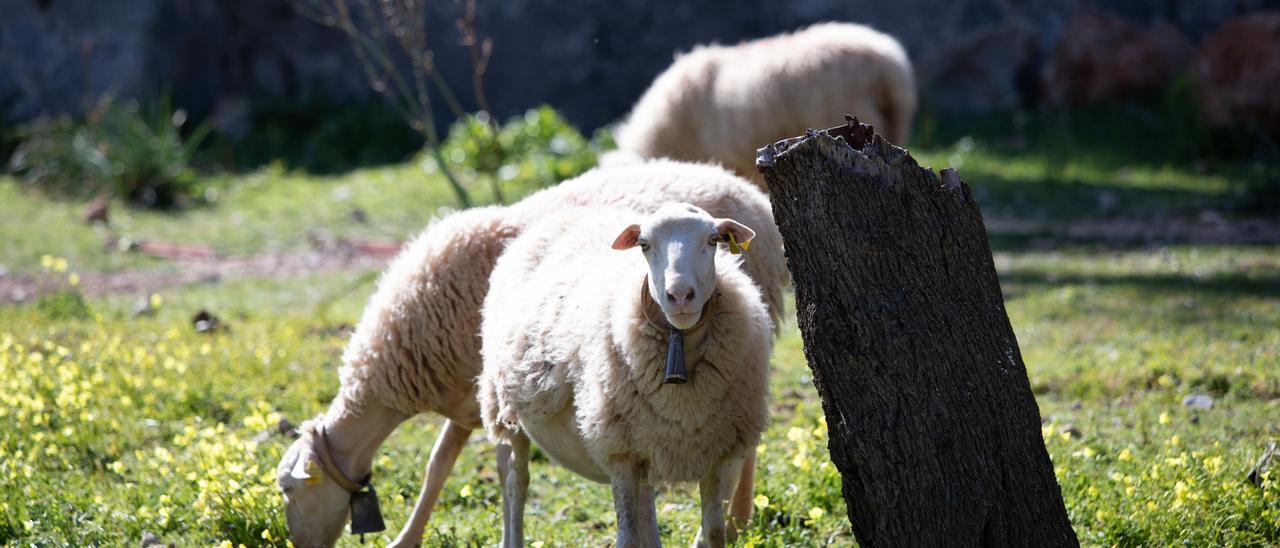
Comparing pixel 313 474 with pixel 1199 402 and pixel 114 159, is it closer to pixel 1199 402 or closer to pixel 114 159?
pixel 1199 402

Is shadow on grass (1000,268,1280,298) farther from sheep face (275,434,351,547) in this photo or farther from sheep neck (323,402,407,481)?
sheep face (275,434,351,547)

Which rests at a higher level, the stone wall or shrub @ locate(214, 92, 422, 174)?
the stone wall

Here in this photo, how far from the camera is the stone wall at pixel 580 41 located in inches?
513

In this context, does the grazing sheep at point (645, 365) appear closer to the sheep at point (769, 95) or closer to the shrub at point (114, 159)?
the sheep at point (769, 95)

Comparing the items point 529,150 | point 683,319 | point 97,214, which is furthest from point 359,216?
point 683,319

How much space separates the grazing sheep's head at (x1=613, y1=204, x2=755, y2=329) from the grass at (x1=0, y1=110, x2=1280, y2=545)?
0.93 m

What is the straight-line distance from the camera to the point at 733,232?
374 centimetres

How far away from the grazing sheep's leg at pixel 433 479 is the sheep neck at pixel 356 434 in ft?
0.74

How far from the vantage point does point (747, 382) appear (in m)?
3.81

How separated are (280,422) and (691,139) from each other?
3551 mm

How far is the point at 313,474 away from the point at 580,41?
9.56m

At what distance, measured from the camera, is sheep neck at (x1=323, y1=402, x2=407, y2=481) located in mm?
4773

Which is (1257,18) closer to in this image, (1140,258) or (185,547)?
(1140,258)

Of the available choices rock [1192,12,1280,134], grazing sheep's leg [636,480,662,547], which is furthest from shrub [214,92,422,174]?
grazing sheep's leg [636,480,662,547]
